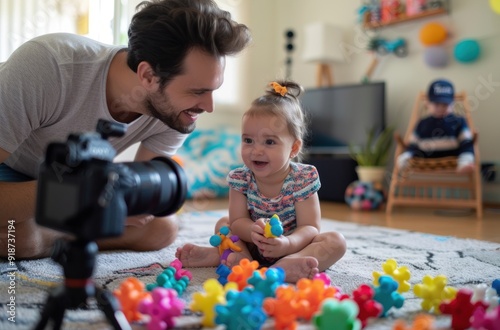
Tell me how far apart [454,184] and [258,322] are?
2.18m

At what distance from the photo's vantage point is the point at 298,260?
3.15 feet

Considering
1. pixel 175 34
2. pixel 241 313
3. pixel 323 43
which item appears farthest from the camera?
pixel 323 43

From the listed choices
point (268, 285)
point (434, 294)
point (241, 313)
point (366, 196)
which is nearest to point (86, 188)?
point (241, 313)

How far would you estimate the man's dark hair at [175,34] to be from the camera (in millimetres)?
984

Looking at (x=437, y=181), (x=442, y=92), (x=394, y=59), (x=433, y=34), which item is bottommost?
(x=437, y=181)

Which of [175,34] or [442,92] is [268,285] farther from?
[442,92]

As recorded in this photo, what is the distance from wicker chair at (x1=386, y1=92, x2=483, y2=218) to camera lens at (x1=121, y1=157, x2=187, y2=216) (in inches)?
76.9

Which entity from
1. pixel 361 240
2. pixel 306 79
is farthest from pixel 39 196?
pixel 306 79

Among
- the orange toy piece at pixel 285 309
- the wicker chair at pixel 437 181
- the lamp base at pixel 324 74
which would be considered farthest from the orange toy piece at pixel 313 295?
the lamp base at pixel 324 74

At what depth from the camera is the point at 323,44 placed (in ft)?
10.4

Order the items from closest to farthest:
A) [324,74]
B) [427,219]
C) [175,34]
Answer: [175,34] < [427,219] < [324,74]

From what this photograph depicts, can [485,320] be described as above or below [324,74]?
below

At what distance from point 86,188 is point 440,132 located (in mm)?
2363

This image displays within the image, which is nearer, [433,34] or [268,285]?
[268,285]
